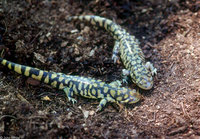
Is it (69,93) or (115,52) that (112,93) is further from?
(115,52)

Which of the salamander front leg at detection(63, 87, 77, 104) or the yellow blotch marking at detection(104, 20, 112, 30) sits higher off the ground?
the yellow blotch marking at detection(104, 20, 112, 30)

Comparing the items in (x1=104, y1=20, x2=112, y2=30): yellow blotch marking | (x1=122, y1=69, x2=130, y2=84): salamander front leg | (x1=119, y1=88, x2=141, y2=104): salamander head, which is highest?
(x1=104, y1=20, x2=112, y2=30): yellow blotch marking

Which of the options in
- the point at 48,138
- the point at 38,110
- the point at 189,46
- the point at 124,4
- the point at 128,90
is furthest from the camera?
the point at 124,4

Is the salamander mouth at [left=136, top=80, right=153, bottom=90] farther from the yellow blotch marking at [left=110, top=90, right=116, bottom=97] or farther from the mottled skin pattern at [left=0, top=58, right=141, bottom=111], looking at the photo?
the yellow blotch marking at [left=110, top=90, right=116, bottom=97]

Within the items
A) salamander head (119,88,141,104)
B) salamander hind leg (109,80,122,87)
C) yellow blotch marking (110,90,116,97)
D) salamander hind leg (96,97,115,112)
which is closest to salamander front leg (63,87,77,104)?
salamander hind leg (96,97,115,112)

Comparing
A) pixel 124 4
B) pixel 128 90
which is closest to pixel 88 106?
pixel 128 90

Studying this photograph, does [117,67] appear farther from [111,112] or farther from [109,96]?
[111,112]
